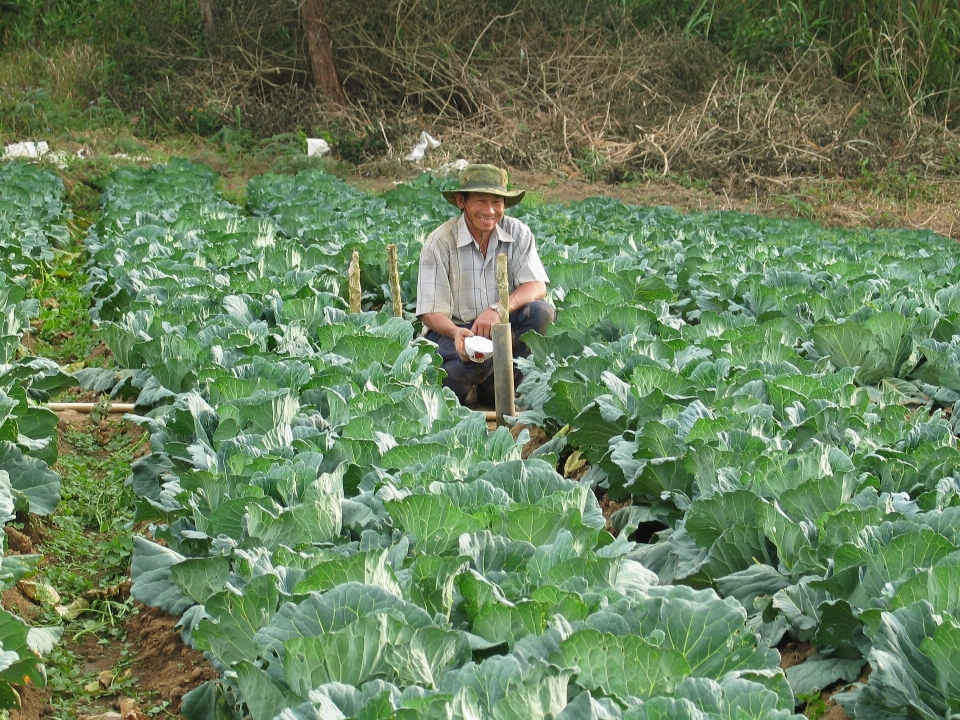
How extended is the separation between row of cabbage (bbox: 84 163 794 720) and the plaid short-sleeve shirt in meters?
1.36

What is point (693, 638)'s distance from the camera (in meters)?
2.29

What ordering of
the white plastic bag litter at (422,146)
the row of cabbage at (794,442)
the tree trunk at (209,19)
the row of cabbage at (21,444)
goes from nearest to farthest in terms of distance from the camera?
the row of cabbage at (794,442) → the row of cabbage at (21,444) → the white plastic bag litter at (422,146) → the tree trunk at (209,19)

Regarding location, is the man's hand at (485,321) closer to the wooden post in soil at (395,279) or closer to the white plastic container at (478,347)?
the white plastic container at (478,347)

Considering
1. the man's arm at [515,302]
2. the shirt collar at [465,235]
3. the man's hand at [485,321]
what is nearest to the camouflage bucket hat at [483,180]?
the shirt collar at [465,235]

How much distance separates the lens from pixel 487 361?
6.22 m

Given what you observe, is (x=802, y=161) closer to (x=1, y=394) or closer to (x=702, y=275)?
(x=702, y=275)

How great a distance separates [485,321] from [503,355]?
1.90 ft

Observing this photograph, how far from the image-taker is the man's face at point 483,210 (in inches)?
242

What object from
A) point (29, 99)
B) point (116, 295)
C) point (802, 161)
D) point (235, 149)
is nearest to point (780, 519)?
point (116, 295)

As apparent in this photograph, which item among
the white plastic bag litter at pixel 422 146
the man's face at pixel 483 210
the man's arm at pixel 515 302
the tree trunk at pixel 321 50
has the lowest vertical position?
the white plastic bag litter at pixel 422 146

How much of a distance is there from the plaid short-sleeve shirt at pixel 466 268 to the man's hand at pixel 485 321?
304mm

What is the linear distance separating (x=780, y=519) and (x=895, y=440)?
954mm

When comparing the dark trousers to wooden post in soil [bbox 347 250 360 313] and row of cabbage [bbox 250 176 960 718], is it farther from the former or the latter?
wooden post in soil [bbox 347 250 360 313]

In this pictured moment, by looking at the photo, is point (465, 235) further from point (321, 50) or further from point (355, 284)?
point (321, 50)
